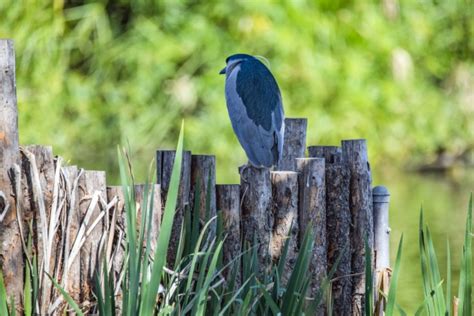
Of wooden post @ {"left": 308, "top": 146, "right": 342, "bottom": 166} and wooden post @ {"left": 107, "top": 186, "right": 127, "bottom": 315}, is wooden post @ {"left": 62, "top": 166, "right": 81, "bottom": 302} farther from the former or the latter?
wooden post @ {"left": 308, "top": 146, "right": 342, "bottom": 166}

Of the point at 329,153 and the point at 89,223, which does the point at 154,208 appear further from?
the point at 329,153

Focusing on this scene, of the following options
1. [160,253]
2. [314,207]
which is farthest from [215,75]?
[160,253]

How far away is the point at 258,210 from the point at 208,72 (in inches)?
267

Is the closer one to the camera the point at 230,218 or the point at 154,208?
the point at 154,208

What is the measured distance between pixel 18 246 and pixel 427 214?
502cm

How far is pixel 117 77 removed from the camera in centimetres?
959

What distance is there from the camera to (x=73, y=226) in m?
2.32

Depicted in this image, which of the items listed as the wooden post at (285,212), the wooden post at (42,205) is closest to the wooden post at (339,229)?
the wooden post at (285,212)

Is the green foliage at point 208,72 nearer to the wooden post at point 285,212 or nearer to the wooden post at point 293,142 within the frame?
the wooden post at point 293,142

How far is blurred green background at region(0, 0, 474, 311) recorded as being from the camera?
9.24 metres

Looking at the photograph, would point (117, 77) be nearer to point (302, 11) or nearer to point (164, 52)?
point (164, 52)

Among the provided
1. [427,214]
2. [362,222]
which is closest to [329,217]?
[362,222]

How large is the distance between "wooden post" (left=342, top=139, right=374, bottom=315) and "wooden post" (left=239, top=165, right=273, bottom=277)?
28 cm

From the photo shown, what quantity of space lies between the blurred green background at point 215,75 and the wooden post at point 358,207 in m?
6.04
